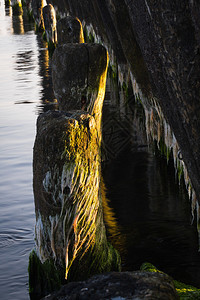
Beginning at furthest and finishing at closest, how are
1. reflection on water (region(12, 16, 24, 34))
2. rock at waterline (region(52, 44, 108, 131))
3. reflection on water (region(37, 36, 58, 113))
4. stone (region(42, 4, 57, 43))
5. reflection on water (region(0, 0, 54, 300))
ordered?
reflection on water (region(12, 16, 24, 34)), stone (region(42, 4, 57, 43)), reflection on water (region(37, 36, 58, 113)), rock at waterline (region(52, 44, 108, 131)), reflection on water (region(0, 0, 54, 300))

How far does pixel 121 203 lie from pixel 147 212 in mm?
395

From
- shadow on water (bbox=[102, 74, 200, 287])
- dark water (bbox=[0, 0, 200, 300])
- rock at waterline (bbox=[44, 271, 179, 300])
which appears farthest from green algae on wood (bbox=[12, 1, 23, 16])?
rock at waterline (bbox=[44, 271, 179, 300])

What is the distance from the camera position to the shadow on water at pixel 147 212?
4.54m

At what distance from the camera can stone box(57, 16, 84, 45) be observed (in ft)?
25.3

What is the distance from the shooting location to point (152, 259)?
4562 millimetres

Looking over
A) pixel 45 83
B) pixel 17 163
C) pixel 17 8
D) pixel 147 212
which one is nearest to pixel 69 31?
pixel 17 163

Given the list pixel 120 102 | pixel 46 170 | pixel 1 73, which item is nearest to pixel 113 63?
pixel 120 102

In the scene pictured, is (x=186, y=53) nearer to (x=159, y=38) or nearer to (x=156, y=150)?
(x=159, y=38)

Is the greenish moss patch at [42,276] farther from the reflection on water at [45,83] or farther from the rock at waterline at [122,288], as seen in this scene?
the reflection on water at [45,83]

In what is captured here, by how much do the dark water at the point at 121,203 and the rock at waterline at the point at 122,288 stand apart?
1.23m

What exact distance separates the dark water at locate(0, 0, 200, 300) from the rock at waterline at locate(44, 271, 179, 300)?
1233 mm

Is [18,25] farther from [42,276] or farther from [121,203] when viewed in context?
[42,276]

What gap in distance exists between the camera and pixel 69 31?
7.77 meters

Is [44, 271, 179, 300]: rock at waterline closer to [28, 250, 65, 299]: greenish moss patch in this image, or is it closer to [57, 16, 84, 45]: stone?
[28, 250, 65, 299]: greenish moss patch
